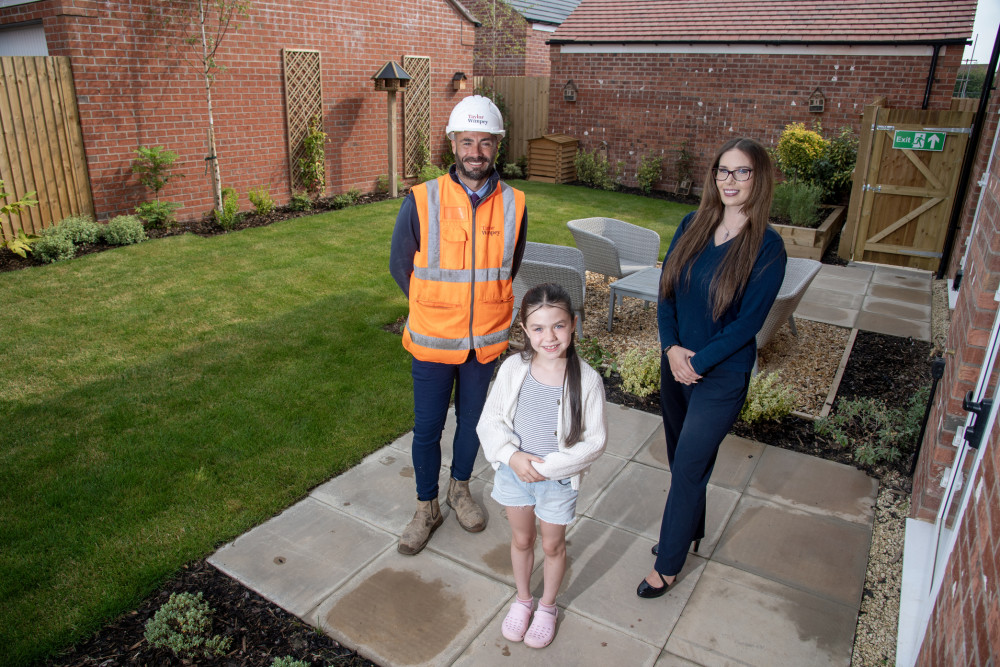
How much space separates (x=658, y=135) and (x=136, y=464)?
1241cm

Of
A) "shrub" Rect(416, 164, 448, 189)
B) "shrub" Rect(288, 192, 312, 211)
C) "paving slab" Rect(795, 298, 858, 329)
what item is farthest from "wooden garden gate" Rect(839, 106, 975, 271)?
"shrub" Rect(288, 192, 312, 211)

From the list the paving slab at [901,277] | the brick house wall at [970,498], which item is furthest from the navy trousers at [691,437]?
the paving slab at [901,277]

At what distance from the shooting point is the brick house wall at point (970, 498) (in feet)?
5.23

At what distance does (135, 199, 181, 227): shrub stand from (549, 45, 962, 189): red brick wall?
8.92 metres

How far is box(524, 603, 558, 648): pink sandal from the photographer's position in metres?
2.81

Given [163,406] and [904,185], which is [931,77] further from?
[163,406]

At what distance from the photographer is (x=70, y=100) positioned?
847 centimetres

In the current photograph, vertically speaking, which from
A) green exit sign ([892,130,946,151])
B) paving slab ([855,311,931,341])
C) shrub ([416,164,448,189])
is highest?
green exit sign ([892,130,946,151])

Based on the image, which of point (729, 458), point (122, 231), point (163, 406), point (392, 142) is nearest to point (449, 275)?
point (729, 458)

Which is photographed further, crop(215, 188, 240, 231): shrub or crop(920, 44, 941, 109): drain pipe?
crop(920, 44, 941, 109): drain pipe

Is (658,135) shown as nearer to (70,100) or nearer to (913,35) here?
(913,35)

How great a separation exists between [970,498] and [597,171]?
12.9 meters

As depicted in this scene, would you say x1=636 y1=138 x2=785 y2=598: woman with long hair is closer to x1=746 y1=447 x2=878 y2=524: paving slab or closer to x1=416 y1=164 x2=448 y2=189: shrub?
x1=746 y1=447 x2=878 y2=524: paving slab

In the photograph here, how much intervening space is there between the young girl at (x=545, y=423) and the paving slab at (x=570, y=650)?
1.14 ft
